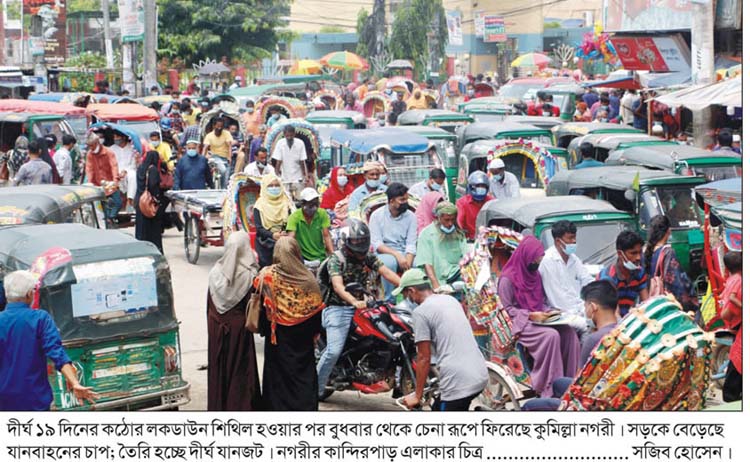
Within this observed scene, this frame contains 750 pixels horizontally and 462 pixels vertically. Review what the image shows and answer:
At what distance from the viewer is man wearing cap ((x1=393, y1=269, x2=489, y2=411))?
25.1 feet

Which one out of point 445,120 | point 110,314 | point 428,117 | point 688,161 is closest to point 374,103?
point 428,117

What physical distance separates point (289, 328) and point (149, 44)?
30812 mm

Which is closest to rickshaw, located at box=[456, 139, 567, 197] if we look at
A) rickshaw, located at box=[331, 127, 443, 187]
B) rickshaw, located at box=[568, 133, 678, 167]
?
rickshaw, located at box=[568, 133, 678, 167]

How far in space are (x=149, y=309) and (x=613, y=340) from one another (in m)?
3.61

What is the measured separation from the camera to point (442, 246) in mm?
10906

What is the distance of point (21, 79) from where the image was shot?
39.0 meters

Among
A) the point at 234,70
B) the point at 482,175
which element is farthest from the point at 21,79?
the point at 482,175

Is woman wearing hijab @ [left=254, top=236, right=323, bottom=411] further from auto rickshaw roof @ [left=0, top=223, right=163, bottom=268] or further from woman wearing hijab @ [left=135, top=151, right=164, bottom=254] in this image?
woman wearing hijab @ [left=135, top=151, right=164, bottom=254]

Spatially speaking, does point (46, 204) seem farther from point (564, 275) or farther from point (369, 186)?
point (564, 275)

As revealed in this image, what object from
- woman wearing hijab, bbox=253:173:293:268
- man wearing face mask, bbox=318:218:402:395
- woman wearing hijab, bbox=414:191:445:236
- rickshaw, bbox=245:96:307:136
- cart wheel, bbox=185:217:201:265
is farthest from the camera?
rickshaw, bbox=245:96:307:136

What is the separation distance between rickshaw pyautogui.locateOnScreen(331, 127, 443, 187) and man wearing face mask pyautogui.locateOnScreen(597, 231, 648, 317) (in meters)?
7.53

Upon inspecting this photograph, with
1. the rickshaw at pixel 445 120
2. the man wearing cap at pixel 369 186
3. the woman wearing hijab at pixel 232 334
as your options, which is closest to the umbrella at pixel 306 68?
the rickshaw at pixel 445 120
